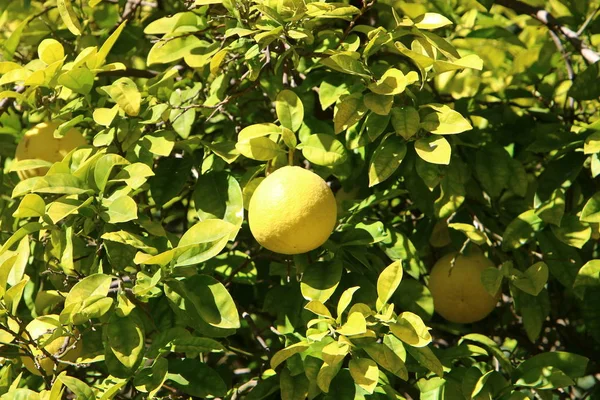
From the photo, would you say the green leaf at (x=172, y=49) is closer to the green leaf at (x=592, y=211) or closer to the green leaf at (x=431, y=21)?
the green leaf at (x=431, y=21)

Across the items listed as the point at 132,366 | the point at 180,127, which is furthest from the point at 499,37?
the point at 132,366

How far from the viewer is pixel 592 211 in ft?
5.93

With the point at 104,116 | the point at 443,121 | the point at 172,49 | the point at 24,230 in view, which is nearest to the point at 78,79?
the point at 104,116

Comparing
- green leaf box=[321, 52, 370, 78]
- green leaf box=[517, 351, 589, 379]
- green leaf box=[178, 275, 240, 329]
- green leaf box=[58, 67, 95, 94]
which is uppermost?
green leaf box=[321, 52, 370, 78]

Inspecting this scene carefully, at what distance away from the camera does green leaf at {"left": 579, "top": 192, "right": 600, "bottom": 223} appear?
1792 millimetres

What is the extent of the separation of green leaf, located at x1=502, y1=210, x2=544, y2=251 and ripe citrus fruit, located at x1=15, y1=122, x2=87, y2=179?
1047 mm

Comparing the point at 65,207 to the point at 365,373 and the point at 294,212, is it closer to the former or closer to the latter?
the point at 294,212

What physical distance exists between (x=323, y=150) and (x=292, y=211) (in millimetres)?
218

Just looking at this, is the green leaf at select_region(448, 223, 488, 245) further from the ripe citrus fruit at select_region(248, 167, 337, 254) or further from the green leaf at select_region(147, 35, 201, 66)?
the green leaf at select_region(147, 35, 201, 66)

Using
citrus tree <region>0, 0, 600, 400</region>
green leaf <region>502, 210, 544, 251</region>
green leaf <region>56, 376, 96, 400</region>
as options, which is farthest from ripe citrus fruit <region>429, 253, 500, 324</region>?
green leaf <region>56, 376, 96, 400</region>

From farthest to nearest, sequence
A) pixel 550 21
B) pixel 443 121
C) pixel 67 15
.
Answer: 1. pixel 550 21
2. pixel 67 15
3. pixel 443 121

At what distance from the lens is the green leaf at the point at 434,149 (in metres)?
1.61

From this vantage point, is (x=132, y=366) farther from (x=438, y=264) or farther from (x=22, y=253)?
(x=438, y=264)

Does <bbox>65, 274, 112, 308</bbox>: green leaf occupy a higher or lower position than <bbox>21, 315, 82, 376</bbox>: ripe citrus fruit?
higher
